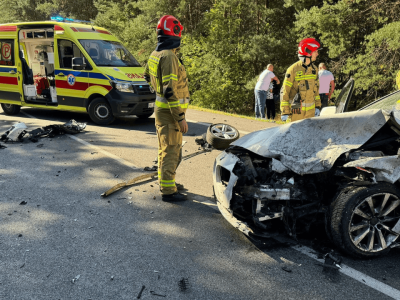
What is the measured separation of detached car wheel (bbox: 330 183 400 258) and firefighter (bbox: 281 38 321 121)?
2816 millimetres

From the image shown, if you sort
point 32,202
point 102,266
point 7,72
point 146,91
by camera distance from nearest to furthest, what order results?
1. point 102,266
2. point 32,202
3. point 146,91
4. point 7,72

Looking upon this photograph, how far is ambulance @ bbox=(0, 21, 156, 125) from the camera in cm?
895

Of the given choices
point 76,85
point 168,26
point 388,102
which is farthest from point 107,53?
point 388,102

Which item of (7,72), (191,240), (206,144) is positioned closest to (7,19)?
(7,72)

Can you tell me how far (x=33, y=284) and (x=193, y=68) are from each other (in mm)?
20499

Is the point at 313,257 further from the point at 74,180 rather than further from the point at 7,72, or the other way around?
the point at 7,72

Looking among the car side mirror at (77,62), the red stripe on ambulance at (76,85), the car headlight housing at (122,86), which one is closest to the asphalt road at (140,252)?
the car headlight housing at (122,86)

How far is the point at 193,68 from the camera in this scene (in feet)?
73.6

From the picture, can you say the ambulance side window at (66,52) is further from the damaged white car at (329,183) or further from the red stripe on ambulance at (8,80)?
the damaged white car at (329,183)

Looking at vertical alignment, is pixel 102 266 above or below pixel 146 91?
below

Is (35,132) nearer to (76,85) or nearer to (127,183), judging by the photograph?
(76,85)

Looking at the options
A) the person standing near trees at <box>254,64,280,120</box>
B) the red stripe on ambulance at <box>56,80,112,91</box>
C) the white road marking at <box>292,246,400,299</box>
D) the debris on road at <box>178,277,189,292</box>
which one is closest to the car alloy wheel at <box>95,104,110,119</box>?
the red stripe on ambulance at <box>56,80,112,91</box>

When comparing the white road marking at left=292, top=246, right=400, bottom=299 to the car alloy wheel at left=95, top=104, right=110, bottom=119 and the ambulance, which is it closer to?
the ambulance

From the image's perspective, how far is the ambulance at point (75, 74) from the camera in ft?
29.4
